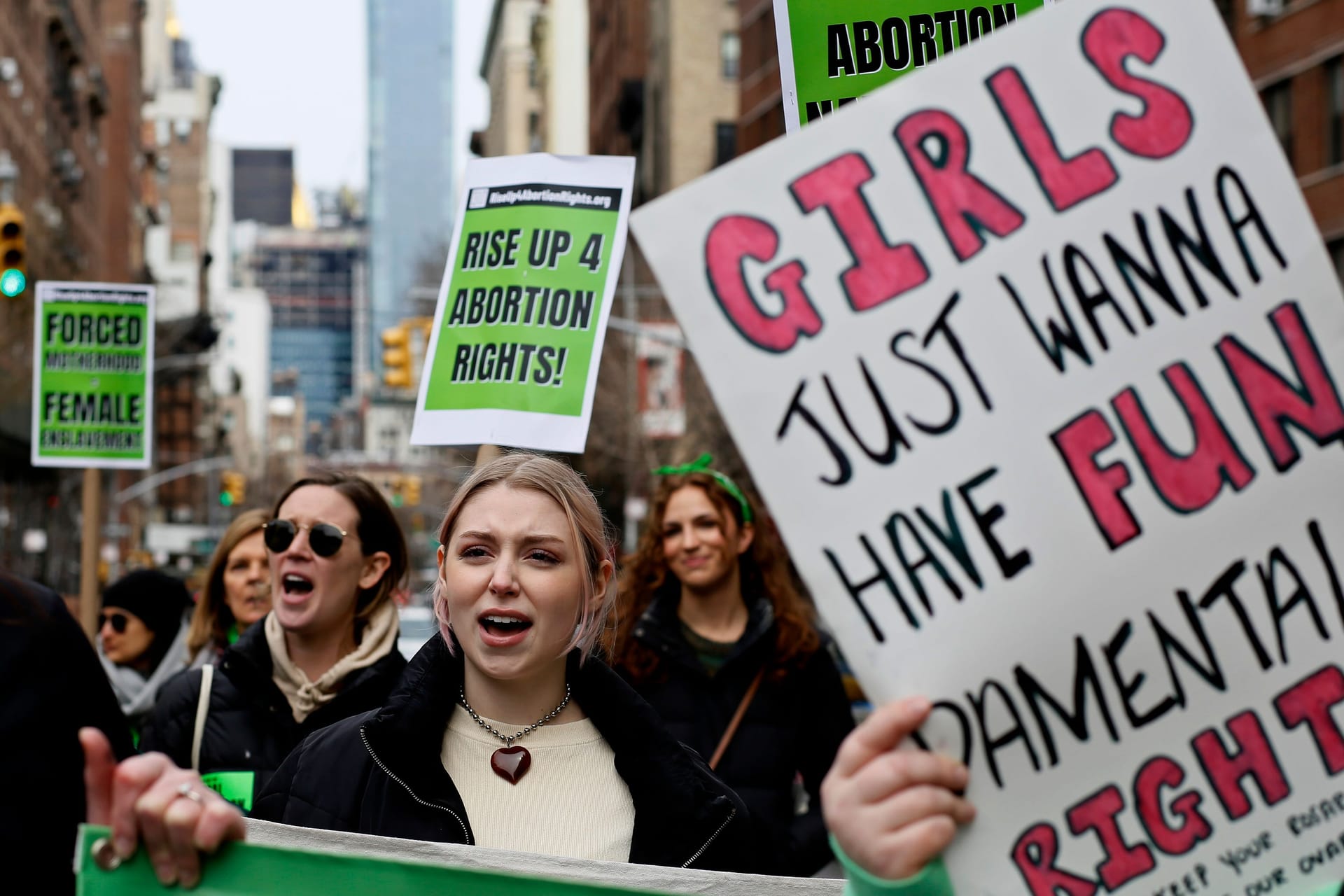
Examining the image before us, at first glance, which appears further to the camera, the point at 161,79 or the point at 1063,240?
the point at 161,79

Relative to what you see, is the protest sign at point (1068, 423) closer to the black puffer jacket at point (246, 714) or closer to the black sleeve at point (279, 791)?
the black sleeve at point (279, 791)

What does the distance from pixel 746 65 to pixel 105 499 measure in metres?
29.2

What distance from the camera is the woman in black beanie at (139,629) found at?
711 cm

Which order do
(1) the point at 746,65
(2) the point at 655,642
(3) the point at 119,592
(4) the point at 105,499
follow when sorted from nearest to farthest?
1. (2) the point at 655,642
2. (3) the point at 119,592
3. (1) the point at 746,65
4. (4) the point at 105,499

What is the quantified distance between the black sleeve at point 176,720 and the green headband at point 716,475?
1.93 meters

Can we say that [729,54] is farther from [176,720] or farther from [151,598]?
[176,720]

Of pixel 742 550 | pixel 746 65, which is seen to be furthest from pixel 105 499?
pixel 742 550

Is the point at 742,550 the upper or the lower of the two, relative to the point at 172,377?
lower

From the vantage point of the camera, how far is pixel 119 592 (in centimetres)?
711

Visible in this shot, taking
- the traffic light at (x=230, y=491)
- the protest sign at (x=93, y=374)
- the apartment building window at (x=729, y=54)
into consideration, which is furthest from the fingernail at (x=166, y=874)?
the apartment building window at (x=729, y=54)

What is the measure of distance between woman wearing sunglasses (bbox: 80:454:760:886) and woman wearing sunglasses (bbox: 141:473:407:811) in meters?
1.10

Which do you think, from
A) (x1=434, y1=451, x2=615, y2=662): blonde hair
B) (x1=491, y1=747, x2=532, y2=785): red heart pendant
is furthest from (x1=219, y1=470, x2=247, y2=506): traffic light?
(x1=491, y1=747, x2=532, y2=785): red heart pendant

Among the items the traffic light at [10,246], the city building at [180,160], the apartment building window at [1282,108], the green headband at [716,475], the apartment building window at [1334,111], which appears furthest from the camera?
the city building at [180,160]

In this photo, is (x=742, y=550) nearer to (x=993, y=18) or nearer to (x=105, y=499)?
(x=993, y=18)
